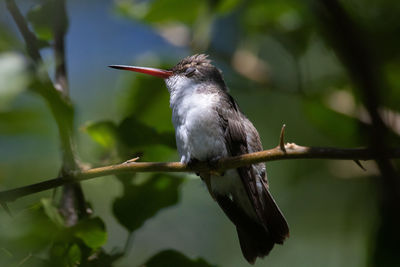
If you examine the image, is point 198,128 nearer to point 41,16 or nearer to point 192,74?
point 192,74

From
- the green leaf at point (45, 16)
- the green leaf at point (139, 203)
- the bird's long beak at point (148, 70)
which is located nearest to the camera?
the green leaf at point (139, 203)

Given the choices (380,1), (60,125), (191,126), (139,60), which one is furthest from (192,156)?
(60,125)

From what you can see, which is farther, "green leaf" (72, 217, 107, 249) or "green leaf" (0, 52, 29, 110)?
"green leaf" (72, 217, 107, 249)

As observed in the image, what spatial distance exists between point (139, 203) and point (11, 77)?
124 cm

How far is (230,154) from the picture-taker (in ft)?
10.4

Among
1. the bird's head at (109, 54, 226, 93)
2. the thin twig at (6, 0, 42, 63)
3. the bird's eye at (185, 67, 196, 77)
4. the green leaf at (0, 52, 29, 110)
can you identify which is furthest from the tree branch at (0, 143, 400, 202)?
the bird's eye at (185, 67, 196, 77)

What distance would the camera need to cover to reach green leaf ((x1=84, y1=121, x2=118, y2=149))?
232cm

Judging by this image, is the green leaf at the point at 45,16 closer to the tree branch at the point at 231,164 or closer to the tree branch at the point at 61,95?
the tree branch at the point at 61,95

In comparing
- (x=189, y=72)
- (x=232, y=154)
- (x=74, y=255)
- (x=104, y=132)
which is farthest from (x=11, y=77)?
(x=189, y=72)

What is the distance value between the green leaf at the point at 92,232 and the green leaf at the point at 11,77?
2.72 feet

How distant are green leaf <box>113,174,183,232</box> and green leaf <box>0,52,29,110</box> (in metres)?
1.15

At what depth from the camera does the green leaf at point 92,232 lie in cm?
184

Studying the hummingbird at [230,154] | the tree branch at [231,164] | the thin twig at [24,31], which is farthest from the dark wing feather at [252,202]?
the thin twig at [24,31]

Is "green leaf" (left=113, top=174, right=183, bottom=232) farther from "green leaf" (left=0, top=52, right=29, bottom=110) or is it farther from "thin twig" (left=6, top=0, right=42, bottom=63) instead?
Answer: "green leaf" (left=0, top=52, right=29, bottom=110)
